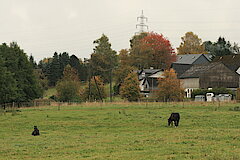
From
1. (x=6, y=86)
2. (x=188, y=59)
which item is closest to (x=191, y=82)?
(x=188, y=59)

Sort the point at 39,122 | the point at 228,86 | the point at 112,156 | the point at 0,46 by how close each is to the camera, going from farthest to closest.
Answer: the point at 228,86, the point at 0,46, the point at 39,122, the point at 112,156

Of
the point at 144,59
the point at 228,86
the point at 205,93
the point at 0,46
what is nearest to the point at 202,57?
the point at 144,59

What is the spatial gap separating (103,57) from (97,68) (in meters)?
5.49

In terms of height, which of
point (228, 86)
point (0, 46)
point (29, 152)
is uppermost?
point (0, 46)

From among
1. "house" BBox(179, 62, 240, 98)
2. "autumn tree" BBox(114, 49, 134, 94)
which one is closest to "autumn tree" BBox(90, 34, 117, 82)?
"autumn tree" BBox(114, 49, 134, 94)

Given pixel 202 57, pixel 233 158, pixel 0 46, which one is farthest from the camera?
pixel 202 57

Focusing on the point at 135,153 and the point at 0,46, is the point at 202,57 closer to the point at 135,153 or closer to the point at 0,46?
the point at 0,46

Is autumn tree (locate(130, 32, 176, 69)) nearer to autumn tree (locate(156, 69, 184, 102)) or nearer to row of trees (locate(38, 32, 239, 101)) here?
row of trees (locate(38, 32, 239, 101))

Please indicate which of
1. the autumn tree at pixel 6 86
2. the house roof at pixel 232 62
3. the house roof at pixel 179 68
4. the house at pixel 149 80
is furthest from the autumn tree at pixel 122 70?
the autumn tree at pixel 6 86

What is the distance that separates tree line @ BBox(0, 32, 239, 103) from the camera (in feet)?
232

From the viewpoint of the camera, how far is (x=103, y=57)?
402 ft

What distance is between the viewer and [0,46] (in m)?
71.4

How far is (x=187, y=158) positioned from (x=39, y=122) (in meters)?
24.9

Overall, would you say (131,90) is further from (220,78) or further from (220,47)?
(220,47)
